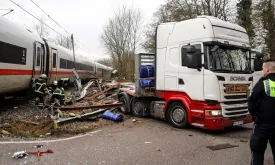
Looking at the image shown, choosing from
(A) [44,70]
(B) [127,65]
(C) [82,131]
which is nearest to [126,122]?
(C) [82,131]

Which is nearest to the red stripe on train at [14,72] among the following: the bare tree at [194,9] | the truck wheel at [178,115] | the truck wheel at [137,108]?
the truck wheel at [137,108]

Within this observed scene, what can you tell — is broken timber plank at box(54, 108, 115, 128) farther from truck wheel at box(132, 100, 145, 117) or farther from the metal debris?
the metal debris

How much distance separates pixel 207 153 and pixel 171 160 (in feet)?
3.19

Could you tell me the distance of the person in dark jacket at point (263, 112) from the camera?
3.61 m

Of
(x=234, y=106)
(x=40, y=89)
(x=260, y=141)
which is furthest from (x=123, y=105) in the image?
(x=260, y=141)

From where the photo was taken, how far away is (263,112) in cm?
366

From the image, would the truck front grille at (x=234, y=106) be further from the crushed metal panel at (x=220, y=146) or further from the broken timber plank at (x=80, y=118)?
the broken timber plank at (x=80, y=118)

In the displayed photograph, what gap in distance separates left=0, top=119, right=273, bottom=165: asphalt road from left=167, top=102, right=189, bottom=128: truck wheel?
0.22 metres

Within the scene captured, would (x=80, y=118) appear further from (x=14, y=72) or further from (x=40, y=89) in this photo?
(x=40, y=89)

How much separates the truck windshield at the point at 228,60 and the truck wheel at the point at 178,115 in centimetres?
164

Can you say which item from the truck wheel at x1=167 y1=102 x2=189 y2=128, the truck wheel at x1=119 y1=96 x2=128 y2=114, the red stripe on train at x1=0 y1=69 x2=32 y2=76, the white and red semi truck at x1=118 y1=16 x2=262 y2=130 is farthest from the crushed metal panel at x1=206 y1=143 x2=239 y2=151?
the red stripe on train at x1=0 y1=69 x2=32 y2=76

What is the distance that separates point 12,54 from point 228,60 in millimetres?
7472

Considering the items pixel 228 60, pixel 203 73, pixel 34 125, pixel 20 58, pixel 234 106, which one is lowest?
pixel 34 125

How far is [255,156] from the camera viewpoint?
3.73 m
